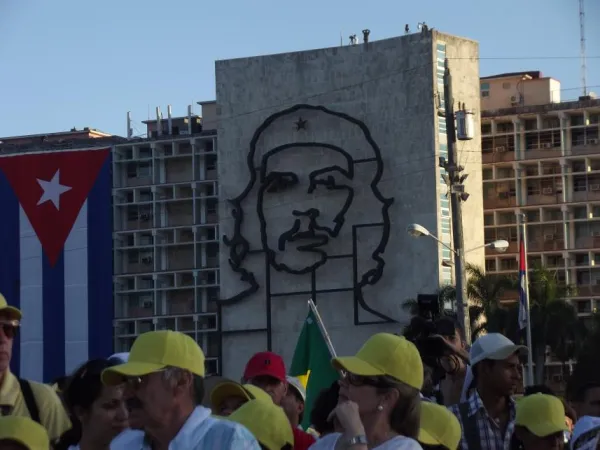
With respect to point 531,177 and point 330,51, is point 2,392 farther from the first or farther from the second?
point 531,177

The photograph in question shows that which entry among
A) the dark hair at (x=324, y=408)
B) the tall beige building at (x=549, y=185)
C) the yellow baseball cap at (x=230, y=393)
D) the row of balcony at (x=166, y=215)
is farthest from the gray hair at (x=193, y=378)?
the row of balcony at (x=166, y=215)

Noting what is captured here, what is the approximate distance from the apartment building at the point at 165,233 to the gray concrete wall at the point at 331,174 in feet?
33.0

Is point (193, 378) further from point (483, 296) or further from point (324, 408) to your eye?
point (483, 296)

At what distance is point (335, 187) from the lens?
76125mm

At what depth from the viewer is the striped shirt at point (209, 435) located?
19.2ft

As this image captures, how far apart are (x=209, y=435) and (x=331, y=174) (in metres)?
70.4

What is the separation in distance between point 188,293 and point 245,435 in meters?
83.4

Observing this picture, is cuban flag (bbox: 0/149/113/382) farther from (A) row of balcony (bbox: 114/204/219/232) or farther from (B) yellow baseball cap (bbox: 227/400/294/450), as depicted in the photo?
(B) yellow baseball cap (bbox: 227/400/294/450)

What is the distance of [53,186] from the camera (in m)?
81.7

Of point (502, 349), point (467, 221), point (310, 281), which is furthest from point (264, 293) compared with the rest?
point (502, 349)

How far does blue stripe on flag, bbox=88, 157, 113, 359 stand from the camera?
256ft

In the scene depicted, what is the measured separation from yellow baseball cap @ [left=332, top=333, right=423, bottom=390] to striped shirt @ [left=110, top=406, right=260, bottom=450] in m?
0.47

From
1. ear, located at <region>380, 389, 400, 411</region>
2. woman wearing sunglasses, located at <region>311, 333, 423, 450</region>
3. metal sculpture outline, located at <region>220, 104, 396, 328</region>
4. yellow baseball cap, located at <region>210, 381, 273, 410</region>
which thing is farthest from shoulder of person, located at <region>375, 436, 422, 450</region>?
metal sculpture outline, located at <region>220, 104, 396, 328</region>

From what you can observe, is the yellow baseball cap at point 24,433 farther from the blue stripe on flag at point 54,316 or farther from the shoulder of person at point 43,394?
the blue stripe on flag at point 54,316
